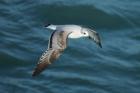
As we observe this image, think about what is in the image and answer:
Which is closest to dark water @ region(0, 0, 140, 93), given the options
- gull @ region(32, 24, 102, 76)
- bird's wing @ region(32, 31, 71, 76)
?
gull @ region(32, 24, 102, 76)

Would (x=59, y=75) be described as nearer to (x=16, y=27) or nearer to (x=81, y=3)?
(x=16, y=27)

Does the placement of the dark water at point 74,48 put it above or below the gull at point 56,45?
above

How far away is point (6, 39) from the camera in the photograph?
49.9 feet

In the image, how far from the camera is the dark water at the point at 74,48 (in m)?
14.0

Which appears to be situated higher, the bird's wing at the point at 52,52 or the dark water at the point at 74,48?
the dark water at the point at 74,48

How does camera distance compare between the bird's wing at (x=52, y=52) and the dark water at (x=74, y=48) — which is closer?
the bird's wing at (x=52, y=52)

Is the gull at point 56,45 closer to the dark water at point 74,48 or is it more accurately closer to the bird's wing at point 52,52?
the bird's wing at point 52,52

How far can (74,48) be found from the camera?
15328mm

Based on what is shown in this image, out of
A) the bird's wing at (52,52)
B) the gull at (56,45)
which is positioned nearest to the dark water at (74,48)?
the gull at (56,45)

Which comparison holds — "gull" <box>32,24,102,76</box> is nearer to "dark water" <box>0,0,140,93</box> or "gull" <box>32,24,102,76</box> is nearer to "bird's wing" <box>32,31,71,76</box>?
"bird's wing" <box>32,31,71,76</box>

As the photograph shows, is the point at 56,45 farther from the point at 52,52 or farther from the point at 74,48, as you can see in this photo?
the point at 74,48

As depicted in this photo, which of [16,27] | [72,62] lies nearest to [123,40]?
[72,62]

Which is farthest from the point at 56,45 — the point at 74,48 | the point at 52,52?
the point at 74,48

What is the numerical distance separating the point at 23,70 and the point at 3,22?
210cm
